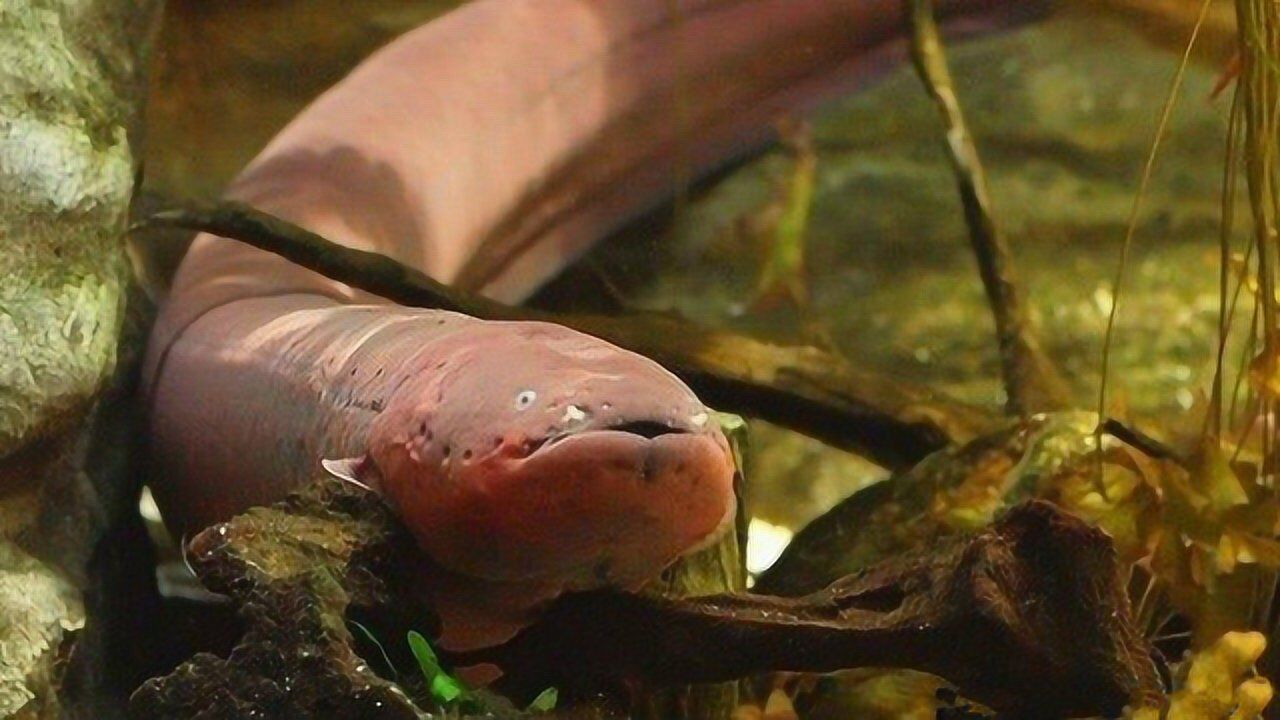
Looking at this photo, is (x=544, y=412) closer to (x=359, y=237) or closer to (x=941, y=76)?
(x=359, y=237)

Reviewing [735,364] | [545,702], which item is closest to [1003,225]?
[735,364]

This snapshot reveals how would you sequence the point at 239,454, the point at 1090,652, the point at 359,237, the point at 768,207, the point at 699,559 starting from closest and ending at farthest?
the point at 1090,652 < the point at 699,559 < the point at 239,454 < the point at 359,237 < the point at 768,207

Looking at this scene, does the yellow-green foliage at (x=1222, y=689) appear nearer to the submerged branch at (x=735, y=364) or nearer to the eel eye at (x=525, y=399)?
the submerged branch at (x=735, y=364)

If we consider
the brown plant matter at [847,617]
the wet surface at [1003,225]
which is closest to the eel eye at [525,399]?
the brown plant matter at [847,617]

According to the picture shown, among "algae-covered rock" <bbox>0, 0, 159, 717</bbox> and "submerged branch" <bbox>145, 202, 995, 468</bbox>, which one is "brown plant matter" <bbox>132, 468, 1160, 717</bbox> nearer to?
"algae-covered rock" <bbox>0, 0, 159, 717</bbox>

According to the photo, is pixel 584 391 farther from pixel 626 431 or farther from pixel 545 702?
pixel 545 702

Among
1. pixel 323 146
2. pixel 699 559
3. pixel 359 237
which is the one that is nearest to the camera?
pixel 699 559

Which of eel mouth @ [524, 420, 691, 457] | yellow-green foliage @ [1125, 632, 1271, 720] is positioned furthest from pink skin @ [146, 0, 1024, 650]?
yellow-green foliage @ [1125, 632, 1271, 720]

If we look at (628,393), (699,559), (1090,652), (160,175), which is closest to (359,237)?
(160,175)
